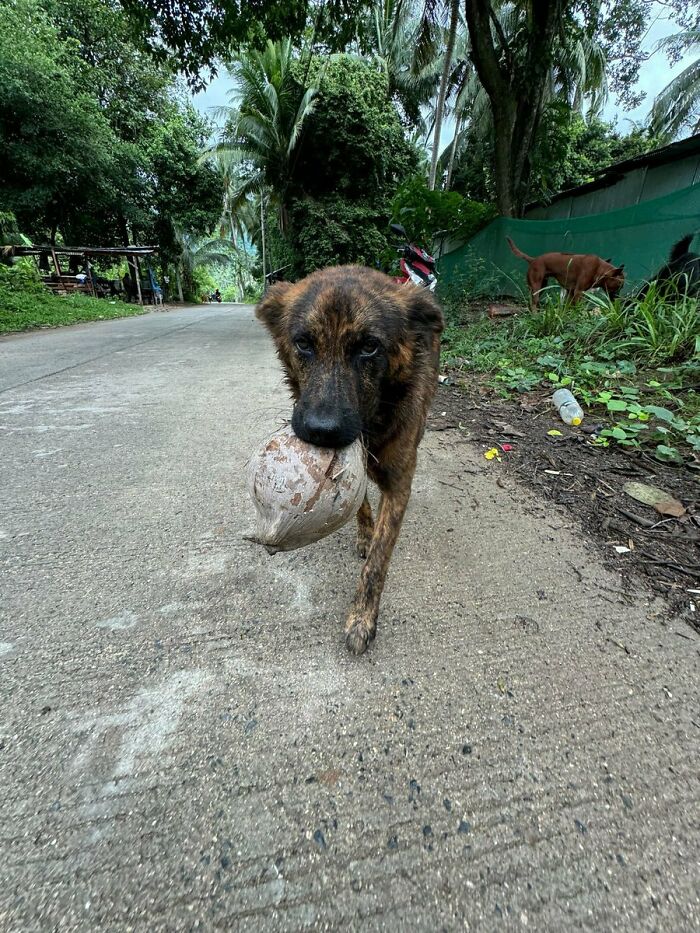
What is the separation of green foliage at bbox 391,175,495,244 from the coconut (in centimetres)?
1140

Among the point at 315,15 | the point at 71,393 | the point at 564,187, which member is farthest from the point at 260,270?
the point at 71,393

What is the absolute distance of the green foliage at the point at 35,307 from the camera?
37.1 ft

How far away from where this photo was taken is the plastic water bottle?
3.70 metres

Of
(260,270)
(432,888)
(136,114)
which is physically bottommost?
(432,888)

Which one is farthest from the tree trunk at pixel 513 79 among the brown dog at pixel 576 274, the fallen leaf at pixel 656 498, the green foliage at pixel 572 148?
the fallen leaf at pixel 656 498

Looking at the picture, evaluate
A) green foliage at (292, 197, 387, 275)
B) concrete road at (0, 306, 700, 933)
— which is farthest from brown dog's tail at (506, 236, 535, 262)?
concrete road at (0, 306, 700, 933)

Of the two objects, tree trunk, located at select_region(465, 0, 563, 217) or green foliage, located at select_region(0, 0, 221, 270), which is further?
green foliage, located at select_region(0, 0, 221, 270)

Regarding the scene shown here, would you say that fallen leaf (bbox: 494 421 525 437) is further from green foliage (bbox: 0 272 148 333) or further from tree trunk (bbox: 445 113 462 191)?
tree trunk (bbox: 445 113 462 191)

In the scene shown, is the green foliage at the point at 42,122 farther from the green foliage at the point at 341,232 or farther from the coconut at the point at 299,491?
the coconut at the point at 299,491

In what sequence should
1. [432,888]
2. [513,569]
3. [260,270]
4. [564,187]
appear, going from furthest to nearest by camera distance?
[260,270] < [564,187] < [513,569] < [432,888]

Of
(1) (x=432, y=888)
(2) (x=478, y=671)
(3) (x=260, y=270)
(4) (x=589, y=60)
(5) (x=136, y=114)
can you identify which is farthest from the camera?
(3) (x=260, y=270)

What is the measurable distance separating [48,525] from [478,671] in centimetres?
232

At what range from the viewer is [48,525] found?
2301mm

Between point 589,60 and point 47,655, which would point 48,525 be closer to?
point 47,655
